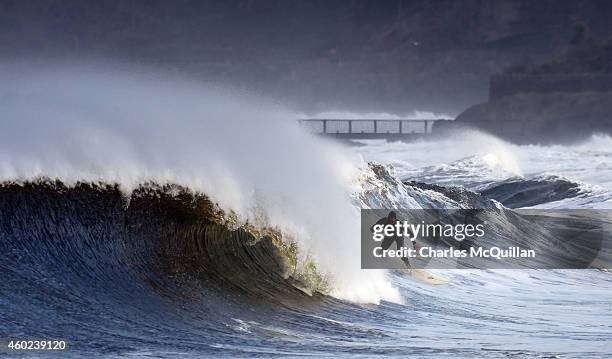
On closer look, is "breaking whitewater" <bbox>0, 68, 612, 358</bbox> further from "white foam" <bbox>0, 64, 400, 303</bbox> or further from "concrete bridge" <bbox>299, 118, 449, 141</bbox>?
"concrete bridge" <bbox>299, 118, 449, 141</bbox>

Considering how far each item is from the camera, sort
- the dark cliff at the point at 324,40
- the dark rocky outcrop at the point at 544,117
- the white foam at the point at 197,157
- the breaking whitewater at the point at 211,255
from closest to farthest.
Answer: the breaking whitewater at the point at 211,255
the white foam at the point at 197,157
the dark rocky outcrop at the point at 544,117
the dark cliff at the point at 324,40

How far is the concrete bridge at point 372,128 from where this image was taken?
74438mm

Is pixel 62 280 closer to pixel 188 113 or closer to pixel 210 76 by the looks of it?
pixel 188 113

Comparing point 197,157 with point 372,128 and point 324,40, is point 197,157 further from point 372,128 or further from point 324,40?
point 324,40

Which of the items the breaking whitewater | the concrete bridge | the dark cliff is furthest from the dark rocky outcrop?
the breaking whitewater

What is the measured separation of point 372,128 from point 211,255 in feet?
304

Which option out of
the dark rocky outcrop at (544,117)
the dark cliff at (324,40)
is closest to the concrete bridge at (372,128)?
the dark rocky outcrop at (544,117)

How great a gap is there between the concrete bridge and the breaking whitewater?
174 ft

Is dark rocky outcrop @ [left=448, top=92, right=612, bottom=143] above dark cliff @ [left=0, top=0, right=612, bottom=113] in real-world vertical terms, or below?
below

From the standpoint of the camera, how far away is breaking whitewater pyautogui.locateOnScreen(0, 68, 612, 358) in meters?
11.4

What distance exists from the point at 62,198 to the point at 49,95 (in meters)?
3.32

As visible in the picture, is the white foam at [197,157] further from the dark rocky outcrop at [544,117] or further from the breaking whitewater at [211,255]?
the dark rocky outcrop at [544,117]

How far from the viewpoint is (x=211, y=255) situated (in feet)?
43.9

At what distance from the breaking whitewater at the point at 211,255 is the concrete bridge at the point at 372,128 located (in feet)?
174
